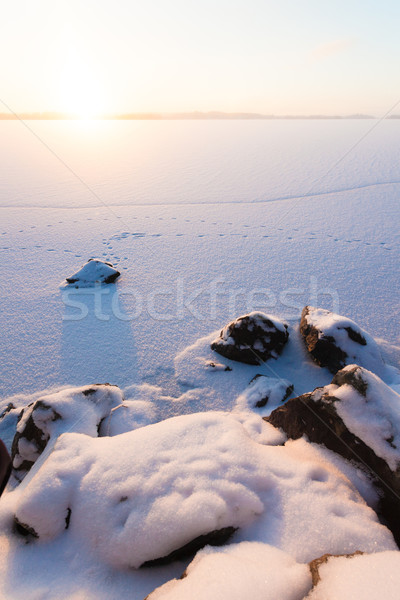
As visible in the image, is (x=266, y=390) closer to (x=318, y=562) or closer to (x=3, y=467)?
(x=318, y=562)

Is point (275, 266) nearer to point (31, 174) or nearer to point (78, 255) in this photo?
point (78, 255)

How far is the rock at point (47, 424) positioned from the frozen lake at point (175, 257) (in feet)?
2.27

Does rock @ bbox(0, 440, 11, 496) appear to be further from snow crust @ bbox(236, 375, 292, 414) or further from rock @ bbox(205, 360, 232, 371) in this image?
rock @ bbox(205, 360, 232, 371)

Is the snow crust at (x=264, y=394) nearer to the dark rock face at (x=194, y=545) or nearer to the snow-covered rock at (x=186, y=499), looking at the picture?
the snow-covered rock at (x=186, y=499)

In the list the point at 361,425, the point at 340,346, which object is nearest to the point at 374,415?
the point at 361,425

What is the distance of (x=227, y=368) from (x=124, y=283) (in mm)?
2033

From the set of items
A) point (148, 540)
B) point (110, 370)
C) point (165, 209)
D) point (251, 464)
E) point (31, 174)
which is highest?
point (31, 174)

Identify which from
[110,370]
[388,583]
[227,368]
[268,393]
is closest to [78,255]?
[110,370]

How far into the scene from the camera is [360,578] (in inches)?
38.4

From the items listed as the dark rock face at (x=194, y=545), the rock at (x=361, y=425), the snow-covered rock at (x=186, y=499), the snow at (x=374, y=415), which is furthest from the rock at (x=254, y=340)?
the dark rock face at (x=194, y=545)

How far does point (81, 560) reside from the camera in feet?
4.15

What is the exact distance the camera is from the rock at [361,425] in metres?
1.44

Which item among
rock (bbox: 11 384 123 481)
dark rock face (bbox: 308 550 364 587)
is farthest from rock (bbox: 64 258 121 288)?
dark rock face (bbox: 308 550 364 587)

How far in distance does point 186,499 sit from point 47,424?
1.00 metres
